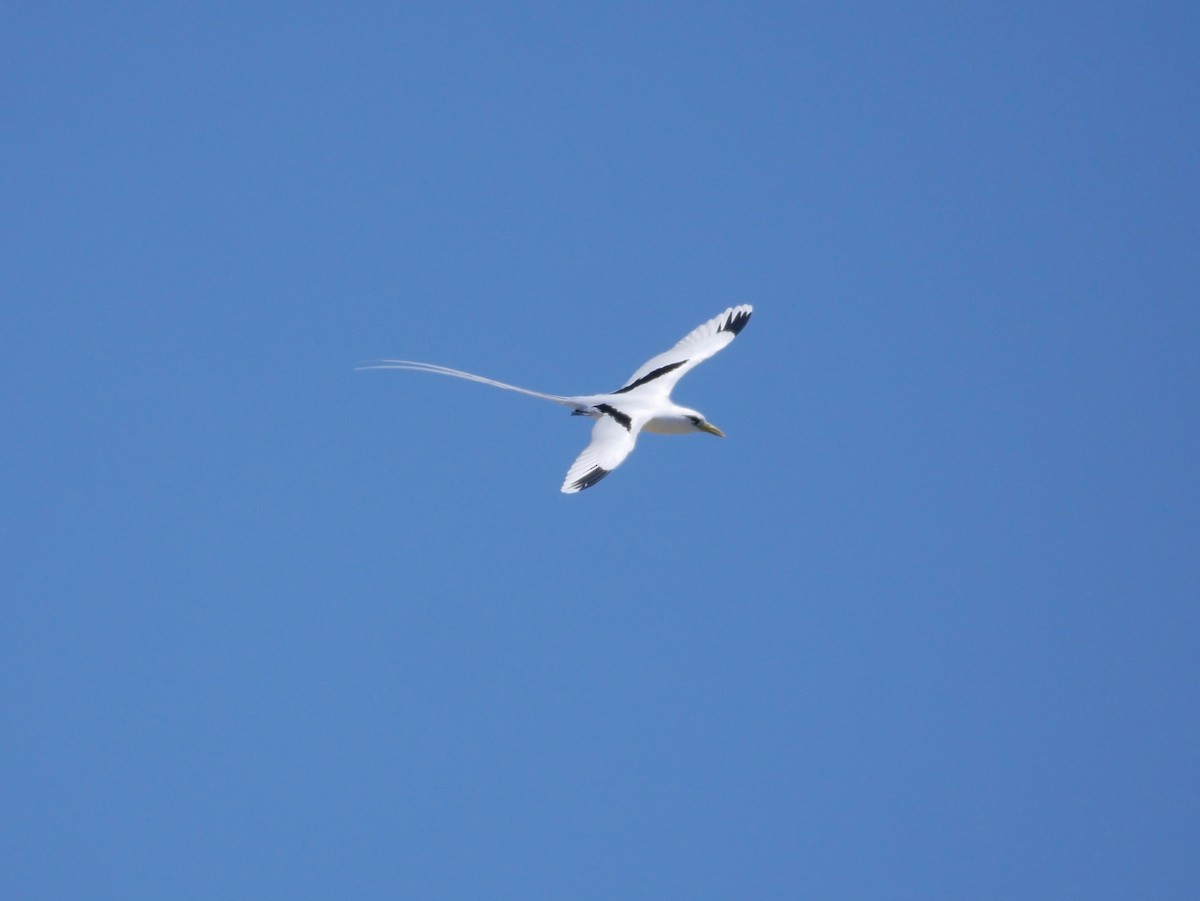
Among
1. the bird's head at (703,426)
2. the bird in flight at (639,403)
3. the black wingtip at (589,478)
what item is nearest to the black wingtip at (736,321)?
the bird in flight at (639,403)

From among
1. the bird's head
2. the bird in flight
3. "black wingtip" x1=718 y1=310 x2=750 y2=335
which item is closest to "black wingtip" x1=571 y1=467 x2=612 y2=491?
the bird in flight

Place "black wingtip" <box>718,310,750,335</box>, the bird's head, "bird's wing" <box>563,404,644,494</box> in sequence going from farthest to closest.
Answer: "black wingtip" <box>718,310,750,335</box> < the bird's head < "bird's wing" <box>563,404,644,494</box>

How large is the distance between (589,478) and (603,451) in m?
0.78

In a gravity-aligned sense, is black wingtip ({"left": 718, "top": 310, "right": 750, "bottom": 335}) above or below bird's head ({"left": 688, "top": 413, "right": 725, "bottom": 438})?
above

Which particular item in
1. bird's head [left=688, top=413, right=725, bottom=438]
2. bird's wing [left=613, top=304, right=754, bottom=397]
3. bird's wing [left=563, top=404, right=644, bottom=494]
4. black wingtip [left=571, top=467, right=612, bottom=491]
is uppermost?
bird's wing [left=613, top=304, right=754, bottom=397]

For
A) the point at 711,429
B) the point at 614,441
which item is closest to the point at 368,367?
the point at 614,441

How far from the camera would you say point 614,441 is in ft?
72.4

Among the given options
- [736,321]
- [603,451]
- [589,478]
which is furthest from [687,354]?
[589,478]

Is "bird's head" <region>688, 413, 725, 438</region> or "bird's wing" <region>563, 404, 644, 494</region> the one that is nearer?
"bird's wing" <region>563, 404, 644, 494</region>

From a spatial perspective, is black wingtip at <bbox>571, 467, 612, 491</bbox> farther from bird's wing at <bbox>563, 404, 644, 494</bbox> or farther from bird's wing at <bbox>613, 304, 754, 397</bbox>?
bird's wing at <bbox>613, 304, 754, 397</bbox>

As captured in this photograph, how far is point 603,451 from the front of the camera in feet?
71.4

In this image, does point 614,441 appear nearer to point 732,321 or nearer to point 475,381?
point 475,381

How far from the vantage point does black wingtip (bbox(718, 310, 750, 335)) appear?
94.3ft

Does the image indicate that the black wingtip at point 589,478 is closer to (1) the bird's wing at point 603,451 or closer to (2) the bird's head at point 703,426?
(1) the bird's wing at point 603,451
